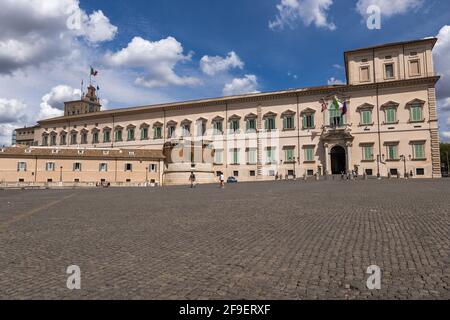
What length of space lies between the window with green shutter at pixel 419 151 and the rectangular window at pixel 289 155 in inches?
596

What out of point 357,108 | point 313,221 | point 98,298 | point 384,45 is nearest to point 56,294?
point 98,298

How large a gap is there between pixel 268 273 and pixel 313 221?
14.7ft

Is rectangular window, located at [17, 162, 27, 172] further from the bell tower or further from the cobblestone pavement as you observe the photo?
the bell tower

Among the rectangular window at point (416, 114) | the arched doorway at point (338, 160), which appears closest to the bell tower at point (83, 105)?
the arched doorway at point (338, 160)

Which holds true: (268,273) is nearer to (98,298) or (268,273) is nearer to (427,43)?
(98,298)

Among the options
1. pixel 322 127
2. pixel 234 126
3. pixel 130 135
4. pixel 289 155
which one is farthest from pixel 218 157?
pixel 130 135

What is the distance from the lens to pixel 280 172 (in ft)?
156

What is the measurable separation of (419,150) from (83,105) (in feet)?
315

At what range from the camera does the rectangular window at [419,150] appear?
40.3 metres

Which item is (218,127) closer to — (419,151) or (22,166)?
(22,166)

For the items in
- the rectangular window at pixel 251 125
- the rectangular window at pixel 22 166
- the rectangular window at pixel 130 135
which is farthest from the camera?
the rectangular window at pixel 130 135

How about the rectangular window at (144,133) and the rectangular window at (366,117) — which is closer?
the rectangular window at (366,117)

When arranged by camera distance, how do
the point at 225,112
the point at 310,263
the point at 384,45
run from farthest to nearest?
the point at 225,112
the point at 384,45
the point at 310,263

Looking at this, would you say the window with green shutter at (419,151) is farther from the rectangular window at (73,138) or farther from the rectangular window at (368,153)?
the rectangular window at (73,138)
